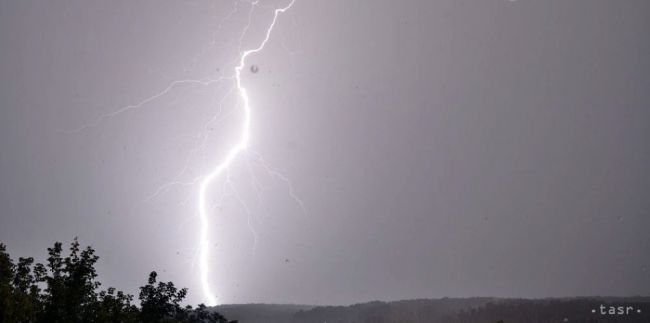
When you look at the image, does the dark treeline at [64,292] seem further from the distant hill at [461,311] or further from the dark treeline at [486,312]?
the distant hill at [461,311]

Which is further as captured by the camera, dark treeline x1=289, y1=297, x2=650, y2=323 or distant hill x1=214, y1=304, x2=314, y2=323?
distant hill x1=214, y1=304, x2=314, y2=323

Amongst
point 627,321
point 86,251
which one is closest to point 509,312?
point 627,321

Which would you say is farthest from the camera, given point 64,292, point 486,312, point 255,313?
point 255,313

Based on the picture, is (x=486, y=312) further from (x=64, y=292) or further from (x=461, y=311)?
(x=64, y=292)

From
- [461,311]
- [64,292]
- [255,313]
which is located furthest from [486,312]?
[64,292]

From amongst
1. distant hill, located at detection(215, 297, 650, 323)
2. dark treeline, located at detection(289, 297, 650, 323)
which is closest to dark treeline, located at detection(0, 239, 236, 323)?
dark treeline, located at detection(289, 297, 650, 323)

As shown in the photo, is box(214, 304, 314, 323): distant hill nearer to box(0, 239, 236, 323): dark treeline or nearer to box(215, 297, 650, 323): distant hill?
box(215, 297, 650, 323): distant hill

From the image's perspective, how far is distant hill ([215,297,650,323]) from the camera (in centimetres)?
9138

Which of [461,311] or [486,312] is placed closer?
[486,312]

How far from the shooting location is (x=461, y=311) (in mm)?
108500

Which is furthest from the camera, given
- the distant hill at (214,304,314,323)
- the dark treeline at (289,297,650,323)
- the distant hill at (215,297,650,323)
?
the distant hill at (214,304,314,323)

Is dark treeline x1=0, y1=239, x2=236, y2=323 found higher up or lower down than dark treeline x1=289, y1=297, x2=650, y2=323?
higher up

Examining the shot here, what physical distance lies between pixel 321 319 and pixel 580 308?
2312 inches

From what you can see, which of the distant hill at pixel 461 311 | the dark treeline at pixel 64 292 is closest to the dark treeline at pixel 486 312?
the distant hill at pixel 461 311
